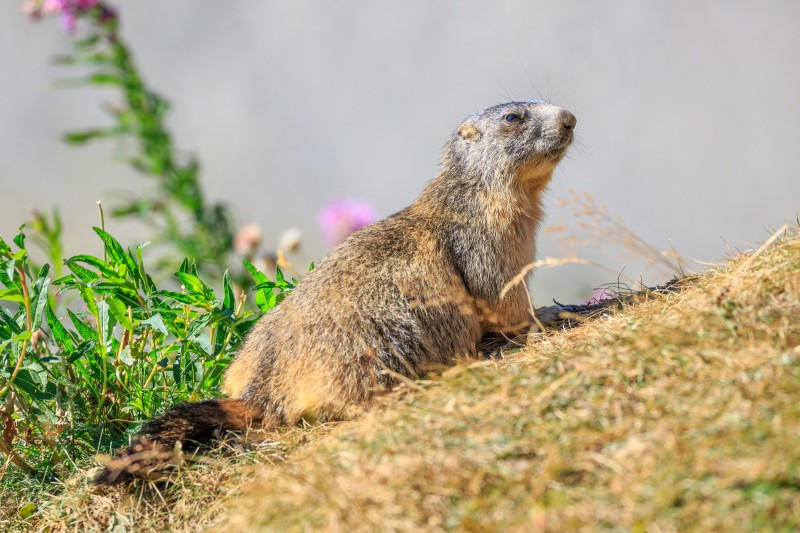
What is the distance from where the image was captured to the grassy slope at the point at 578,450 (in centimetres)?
276

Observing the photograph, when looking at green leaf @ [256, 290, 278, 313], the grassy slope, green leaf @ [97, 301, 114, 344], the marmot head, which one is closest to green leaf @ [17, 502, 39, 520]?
the grassy slope

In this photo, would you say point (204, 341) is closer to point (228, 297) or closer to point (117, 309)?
point (228, 297)

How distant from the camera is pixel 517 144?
604 cm

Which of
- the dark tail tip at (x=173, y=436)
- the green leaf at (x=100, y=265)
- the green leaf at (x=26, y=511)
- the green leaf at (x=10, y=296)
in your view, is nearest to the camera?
the dark tail tip at (x=173, y=436)

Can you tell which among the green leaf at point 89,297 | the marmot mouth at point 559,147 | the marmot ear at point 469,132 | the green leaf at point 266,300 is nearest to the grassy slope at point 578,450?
the green leaf at point 89,297

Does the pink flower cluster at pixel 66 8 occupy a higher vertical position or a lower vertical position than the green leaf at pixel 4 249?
higher

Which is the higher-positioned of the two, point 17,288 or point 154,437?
point 17,288

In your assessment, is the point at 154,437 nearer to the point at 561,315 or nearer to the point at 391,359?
the point at 391,359

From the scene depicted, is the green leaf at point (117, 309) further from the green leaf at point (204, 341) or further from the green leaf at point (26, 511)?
the green leaf at point (26, 511)

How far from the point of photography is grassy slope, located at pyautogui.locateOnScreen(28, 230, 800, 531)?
2.76 metres

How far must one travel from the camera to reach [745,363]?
343 cm

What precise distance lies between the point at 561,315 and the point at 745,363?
2.36 metres

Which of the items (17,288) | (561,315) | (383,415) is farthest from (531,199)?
(17,288)

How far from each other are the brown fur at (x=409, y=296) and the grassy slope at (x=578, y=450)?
0.43 meters
